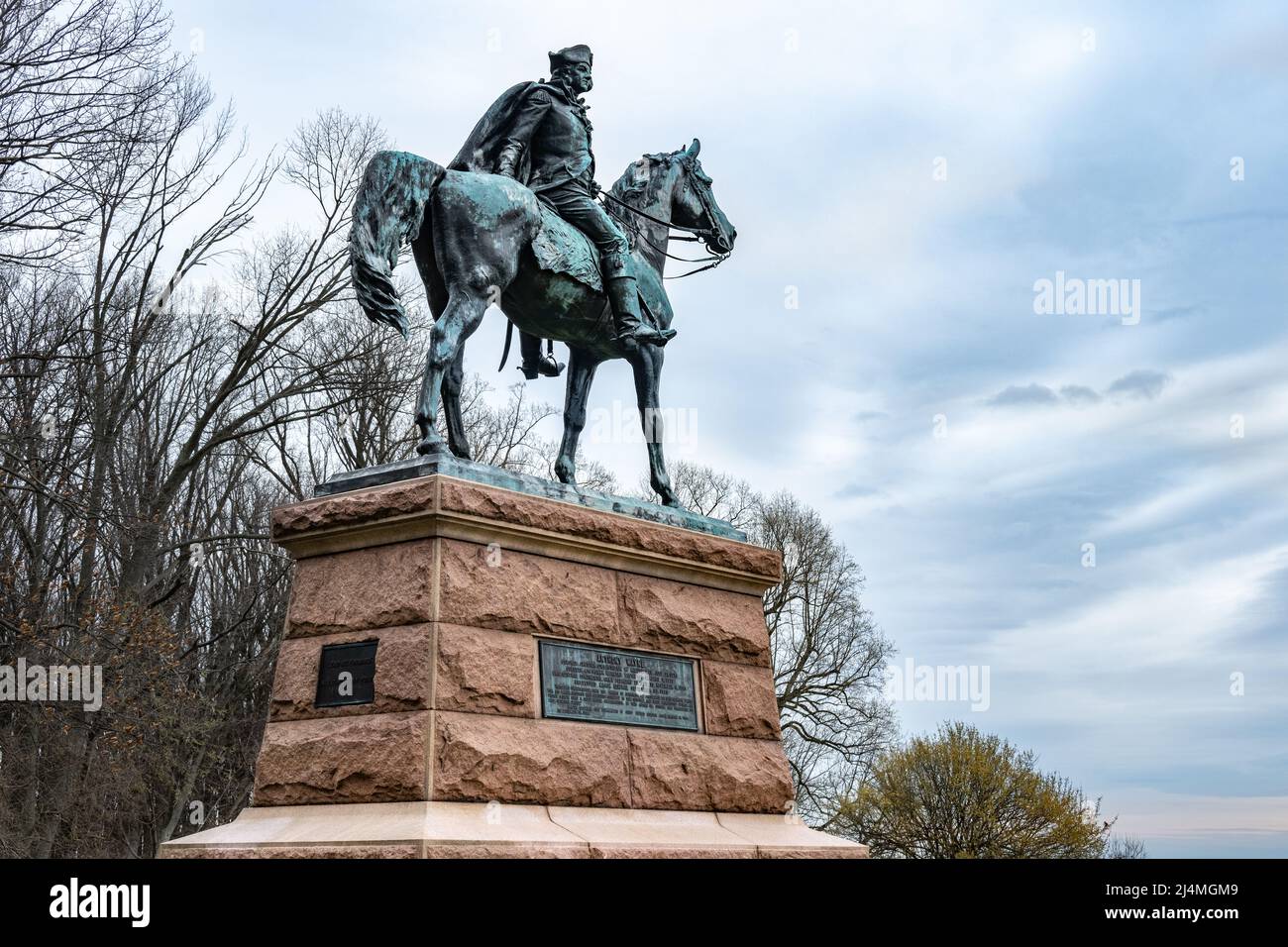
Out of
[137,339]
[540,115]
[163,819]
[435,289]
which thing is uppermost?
[137,339]

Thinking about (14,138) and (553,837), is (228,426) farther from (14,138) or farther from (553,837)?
(553,837)

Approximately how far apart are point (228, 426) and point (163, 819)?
25.3 ft

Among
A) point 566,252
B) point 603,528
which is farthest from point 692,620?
point 566,252

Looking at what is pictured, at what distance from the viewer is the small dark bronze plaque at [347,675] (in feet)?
23.1

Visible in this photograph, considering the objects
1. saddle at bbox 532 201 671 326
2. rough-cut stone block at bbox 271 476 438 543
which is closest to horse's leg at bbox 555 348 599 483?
saddle at bbox 532 201 671 326

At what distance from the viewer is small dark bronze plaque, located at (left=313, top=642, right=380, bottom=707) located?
23.1 ft

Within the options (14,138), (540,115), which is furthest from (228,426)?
(540,115)

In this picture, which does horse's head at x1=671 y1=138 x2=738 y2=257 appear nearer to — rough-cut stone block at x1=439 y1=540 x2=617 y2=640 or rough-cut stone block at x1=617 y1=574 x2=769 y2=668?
rough-cut stone block at x1=617 y1=574 x2=769 y2=668

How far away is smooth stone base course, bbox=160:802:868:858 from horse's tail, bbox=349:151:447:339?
2.87 m

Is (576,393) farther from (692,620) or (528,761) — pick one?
(528,761)

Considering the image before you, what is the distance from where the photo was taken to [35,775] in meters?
19.4

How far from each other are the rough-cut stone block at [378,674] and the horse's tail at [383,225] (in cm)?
191

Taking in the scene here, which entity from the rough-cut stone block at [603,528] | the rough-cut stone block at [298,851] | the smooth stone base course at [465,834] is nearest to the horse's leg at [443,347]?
the rough-cut stone block at [603,528]

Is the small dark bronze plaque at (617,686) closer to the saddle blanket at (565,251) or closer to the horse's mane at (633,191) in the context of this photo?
the saddle blanket at (565,251)
